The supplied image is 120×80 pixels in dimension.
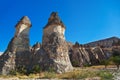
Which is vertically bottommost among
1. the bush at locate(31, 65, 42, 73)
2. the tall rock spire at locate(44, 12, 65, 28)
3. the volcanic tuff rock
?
the bush at locate(31, 65, 42, 73)

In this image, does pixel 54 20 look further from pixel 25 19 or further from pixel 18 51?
pixel 18 51

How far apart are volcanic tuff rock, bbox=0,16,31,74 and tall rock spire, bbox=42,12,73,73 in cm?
290

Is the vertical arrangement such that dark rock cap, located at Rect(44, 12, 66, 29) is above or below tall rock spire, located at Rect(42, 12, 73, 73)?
above

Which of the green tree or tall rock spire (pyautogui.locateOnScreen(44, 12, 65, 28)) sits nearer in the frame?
the green tree

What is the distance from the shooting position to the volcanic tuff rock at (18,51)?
76.4ft

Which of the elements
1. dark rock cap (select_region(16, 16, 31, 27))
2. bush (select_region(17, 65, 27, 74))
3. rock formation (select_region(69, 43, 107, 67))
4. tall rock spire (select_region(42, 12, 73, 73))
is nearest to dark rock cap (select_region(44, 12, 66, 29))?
tall rock spire (select_region(42, 12, 73, 73))

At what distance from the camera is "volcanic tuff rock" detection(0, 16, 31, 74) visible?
23297 mm

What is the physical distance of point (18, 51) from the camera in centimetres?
2500

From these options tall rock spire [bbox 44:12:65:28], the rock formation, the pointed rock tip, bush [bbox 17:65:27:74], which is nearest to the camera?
bush [bbox 17:65:27:74]

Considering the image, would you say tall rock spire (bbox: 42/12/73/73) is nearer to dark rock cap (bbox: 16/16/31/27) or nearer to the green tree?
the green tree

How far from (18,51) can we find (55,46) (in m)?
5.43

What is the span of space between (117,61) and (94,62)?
1211cm

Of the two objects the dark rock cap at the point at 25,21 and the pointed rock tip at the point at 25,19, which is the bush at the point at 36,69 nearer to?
the dark rock cap at the point at 25,21

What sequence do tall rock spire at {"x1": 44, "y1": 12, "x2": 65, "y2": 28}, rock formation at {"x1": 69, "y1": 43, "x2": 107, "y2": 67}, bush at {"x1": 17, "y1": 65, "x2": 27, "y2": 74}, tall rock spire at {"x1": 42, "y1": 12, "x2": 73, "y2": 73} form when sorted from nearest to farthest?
1. tall rock spire at {"x1": 42, "y1": 12, "x2": 73, "y2": 73}
2. bush at {"x1": 17, "y1": 65, "x2": 27, "y2": 74}
3. tall rock spire at {"x1": 44, "y1": 12, "x2": 65, "y2": 28}
4. rock formation at {"x1": 69, "y1": 43, "x2": 107, "y2": 67}
